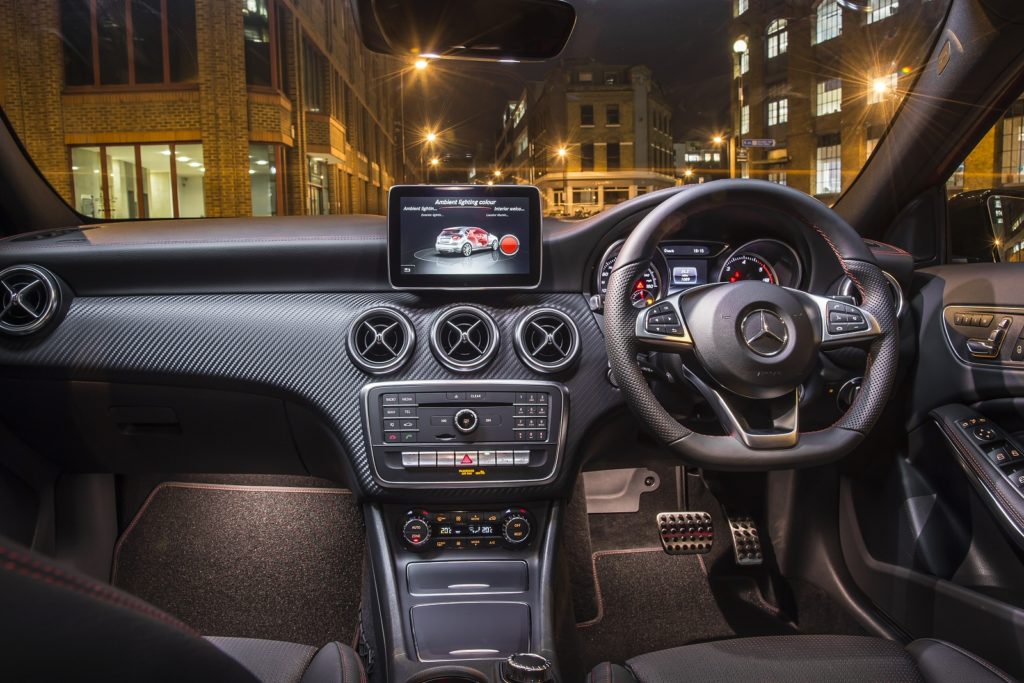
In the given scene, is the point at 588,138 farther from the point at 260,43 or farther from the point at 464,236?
the point at 260,43

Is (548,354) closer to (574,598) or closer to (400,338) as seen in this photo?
(400,338)

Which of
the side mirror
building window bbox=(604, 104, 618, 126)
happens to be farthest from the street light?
building window bbox=(604, 104, 618, 126)

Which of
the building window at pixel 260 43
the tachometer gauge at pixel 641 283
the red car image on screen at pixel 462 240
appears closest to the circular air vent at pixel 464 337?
the red car image on screen at pixel 462 240

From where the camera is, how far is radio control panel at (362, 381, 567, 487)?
1.95m

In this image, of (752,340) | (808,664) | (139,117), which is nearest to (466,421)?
(752,340)

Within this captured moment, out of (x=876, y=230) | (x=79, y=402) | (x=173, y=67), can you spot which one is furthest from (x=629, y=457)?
(x=173, y=67)

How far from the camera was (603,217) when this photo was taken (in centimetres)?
204

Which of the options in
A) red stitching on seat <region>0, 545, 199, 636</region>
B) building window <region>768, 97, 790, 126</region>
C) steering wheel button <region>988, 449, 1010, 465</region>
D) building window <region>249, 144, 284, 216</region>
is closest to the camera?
red stitching on seat <region>0, 545, 199, 636</region>

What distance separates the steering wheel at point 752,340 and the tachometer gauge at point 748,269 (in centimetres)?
35

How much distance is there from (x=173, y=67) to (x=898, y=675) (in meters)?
4.21

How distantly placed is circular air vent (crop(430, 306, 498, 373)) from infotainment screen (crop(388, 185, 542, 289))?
0.27 feet

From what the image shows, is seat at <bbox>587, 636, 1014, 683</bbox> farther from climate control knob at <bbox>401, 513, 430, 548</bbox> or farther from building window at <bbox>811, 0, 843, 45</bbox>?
building window at <bbox>811, 0, 843, 45</bbox>

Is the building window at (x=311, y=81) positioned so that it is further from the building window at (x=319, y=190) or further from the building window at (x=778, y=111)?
the building window at (x=778, y=111)

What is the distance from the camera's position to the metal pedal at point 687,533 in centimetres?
275
